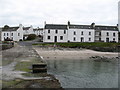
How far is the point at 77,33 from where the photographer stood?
51.8 m

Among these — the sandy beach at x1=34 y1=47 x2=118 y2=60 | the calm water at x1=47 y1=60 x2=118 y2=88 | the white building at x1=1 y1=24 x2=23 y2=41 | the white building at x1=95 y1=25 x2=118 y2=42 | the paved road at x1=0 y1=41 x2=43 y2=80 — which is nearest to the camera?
the paved road at x1=0 y1=41 x2=43 y2=80

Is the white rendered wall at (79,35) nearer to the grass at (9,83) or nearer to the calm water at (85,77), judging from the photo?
the calm water at (85,77)

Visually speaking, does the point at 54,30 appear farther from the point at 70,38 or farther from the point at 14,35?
the point at 14,35

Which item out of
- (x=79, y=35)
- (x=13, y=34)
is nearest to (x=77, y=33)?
(x=79, y=35)

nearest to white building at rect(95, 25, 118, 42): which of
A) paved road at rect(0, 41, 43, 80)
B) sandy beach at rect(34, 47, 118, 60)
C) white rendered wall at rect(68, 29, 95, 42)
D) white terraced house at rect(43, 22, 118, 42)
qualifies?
white terraced house at rect(43, 22, 118, 42)

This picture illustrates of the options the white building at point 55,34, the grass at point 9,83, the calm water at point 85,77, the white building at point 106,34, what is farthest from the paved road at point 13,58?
the white building at point 106,34

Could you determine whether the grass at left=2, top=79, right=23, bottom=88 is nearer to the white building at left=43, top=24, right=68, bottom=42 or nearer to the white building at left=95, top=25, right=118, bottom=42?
the white building at left=43, top=24, right=68, bottom=42

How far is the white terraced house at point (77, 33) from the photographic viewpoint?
50688 millimetres

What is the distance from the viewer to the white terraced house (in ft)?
166

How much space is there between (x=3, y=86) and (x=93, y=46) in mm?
35624

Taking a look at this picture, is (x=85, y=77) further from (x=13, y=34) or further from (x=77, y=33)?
(x=13, y=34)

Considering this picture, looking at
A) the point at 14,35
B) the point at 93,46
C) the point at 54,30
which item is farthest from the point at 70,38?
the point at 14,35

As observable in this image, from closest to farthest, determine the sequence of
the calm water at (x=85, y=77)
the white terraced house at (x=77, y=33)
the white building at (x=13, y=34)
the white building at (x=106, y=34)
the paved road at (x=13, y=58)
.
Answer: the paved road at (x=13, y=58), the calm water at (x=85, y=77), the white terraced house at (x=77, y=33), the white building at (x=106, y=34), the white building at (x=13, y=34)

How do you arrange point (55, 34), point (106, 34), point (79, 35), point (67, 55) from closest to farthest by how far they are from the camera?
point (67, 55), point (55, 34), point (79, 35), point (106, 34)
